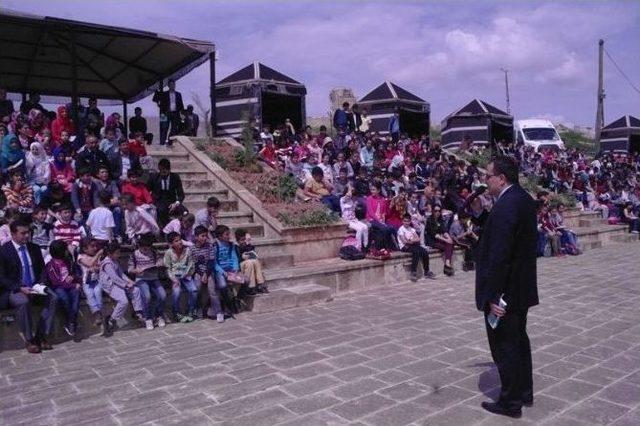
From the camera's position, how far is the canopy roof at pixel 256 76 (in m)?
18.0

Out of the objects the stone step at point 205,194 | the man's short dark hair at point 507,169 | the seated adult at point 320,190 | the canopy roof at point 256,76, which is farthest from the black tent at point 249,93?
the man's short dark hair at point 507,169

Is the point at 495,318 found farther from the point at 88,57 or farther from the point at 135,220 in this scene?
the point at 88,57

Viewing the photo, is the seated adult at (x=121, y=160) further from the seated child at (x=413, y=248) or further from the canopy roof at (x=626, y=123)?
the canopy roof at (x=626, y=123)

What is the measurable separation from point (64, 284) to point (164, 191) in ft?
9.98

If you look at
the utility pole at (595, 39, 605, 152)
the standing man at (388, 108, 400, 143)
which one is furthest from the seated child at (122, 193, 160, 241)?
the utility pole at (595, 39, 605, 152)

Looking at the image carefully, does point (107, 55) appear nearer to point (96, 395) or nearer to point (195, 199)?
point (195, 199)

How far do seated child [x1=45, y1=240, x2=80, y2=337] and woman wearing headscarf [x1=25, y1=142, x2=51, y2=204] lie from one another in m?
2.46

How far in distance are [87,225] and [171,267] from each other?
1.48 metres

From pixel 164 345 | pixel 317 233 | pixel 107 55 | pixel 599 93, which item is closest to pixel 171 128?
pixel 107 55

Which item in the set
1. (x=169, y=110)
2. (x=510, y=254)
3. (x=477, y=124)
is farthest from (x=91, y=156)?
(x=477, y=124)

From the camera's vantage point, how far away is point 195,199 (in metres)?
10.5

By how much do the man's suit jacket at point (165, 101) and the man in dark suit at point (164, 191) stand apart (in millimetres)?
6128

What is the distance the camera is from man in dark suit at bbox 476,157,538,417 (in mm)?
3822

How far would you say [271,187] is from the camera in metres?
11.3
